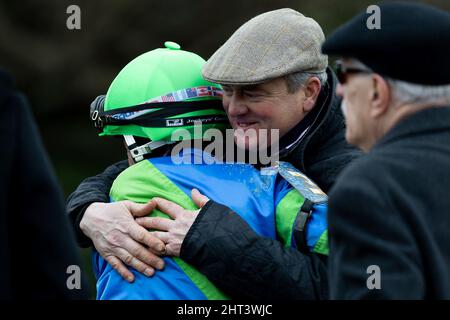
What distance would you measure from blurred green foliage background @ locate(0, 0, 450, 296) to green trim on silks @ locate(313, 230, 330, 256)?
7.73 metres

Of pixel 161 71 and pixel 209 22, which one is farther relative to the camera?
pixel 209 22

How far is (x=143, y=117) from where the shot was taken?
2.84m

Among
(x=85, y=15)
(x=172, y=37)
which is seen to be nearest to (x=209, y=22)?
(x=172, y=37)

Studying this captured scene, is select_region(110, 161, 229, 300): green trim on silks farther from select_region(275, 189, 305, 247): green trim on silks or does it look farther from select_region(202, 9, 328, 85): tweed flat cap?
select_region(202, 9, 328, 85): tweed flat cap

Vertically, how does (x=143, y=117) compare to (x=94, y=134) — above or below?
above

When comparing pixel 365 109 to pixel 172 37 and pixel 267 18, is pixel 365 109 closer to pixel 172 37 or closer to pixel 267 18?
pixel 267 18

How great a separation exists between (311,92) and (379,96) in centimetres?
80

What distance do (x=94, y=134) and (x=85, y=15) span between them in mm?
1459

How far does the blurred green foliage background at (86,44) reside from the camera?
10.6m

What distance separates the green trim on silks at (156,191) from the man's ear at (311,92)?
1.79 ft

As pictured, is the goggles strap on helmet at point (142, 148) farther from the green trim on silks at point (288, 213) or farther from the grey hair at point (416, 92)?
the grey hair at point (416, 92)

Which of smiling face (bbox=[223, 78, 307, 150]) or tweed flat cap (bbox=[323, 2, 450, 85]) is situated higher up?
tweed flat cap (bbox=[323, 2, 450, 85])

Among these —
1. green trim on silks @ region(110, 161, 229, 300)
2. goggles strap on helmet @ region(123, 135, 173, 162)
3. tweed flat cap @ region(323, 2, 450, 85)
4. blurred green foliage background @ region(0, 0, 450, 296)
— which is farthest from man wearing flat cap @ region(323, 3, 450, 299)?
blurred green foliage background @ region(0, 0, 450, 296)

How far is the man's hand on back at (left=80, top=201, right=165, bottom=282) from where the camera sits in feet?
8.92
